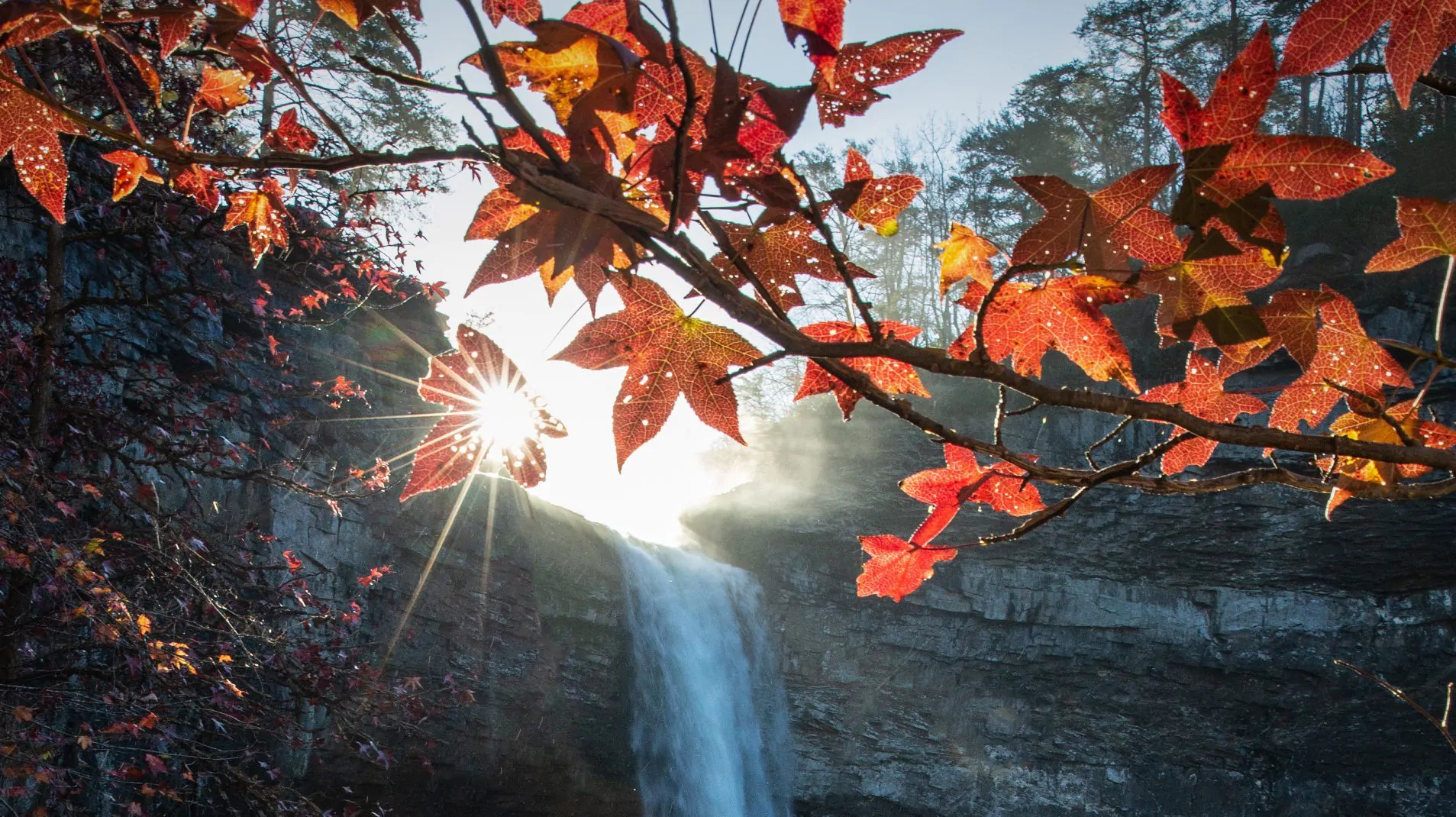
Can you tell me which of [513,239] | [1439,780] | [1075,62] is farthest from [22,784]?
[1075,62]

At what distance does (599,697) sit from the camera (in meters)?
9.44

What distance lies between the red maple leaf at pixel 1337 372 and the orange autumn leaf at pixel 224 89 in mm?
968

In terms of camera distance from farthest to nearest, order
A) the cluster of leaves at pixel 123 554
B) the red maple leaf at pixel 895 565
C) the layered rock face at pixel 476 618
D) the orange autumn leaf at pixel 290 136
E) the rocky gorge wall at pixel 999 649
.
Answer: the rocky gorge wall at pixel 999 649
the layered rock face at pixel 476 618
the cluster of leaves at pixel 123 554
the orange autumn leaf at pixel 290 136
the red maple leaf at pixel 895 565

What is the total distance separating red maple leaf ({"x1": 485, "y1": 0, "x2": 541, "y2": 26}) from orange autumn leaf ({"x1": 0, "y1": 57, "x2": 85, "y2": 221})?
29 cm

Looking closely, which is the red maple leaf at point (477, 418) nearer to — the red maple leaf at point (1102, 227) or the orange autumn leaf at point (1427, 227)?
the red maple leaf at point (1102, 227)

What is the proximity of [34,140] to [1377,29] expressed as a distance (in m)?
0.89

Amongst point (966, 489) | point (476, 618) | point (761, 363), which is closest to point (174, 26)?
point (761, 363)

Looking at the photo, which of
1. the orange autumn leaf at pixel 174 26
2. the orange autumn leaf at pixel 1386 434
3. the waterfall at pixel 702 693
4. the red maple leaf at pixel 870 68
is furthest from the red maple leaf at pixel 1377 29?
the waterfall at pixel 702 693

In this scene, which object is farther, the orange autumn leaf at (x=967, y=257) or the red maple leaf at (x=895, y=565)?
the red maple leaf at (x=895, y=565)

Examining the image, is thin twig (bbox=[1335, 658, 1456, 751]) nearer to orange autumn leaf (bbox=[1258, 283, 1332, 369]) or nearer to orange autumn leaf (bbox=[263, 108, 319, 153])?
orange autumn leaf (bbox=[1258, 283, 1332, 369])

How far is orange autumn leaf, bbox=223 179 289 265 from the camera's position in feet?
2.42

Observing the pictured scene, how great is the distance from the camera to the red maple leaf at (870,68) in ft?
1.52

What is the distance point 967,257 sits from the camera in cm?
65

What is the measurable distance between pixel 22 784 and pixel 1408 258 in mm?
2886
